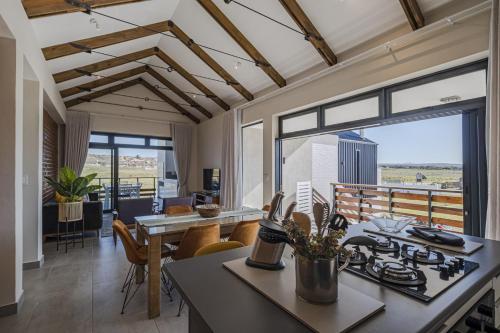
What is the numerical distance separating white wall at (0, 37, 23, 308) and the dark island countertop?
211cm

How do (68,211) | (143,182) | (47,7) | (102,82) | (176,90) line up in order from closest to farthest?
(47,7)
(68,211)
(102,82)
(176,90)
(143,182)

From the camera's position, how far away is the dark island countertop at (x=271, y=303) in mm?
700

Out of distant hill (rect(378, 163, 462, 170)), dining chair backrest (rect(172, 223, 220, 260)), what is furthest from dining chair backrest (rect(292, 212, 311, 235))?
distant hill (rect(378, 163, 462, 170))

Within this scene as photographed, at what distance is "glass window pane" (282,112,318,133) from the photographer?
→ 14.0ft

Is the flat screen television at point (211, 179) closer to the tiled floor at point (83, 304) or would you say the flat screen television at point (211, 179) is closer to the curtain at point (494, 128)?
the tiled floor at point (83, 304)

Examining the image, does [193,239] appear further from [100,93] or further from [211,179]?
[100,93]

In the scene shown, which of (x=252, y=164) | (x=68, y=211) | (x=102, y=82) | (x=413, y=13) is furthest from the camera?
(x=252, y=164)

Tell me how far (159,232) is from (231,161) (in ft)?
12.0

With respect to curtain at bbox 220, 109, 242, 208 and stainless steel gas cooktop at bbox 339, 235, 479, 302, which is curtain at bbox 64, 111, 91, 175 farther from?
stainless steel gas cooktop at bbox 339, 235, 479, 302

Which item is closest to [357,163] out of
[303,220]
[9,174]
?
[303,220]

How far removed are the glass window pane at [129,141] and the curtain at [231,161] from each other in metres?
2.94

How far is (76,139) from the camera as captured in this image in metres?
6.31

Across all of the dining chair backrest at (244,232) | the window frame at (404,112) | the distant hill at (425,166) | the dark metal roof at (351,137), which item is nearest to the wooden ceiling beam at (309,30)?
the window frame at (404,112)

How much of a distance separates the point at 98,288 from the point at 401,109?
4.12m
